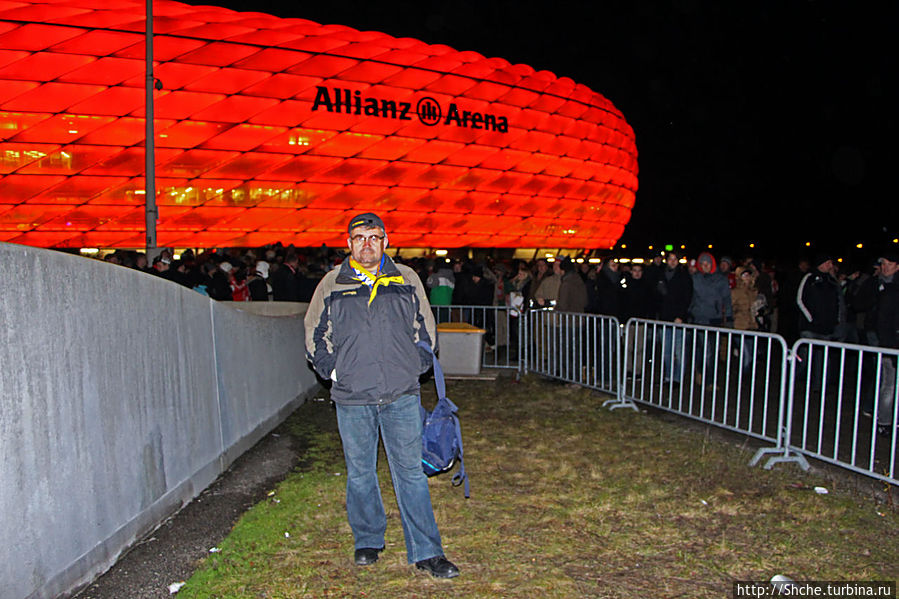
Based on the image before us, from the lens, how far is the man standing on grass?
3705 millimetres

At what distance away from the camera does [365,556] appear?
3.81 m

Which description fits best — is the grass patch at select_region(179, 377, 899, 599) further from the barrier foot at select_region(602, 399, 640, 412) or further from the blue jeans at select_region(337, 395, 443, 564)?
the barrier foot at select_region(602, 399, 640, 412)

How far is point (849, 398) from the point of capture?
9.16 m

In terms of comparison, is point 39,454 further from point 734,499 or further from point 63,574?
point 734,499

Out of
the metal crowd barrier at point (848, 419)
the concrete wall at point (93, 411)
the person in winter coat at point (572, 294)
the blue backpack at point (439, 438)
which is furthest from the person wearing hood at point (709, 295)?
the concrete wall at point (93, 411)

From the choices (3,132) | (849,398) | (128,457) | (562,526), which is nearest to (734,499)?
(562,526)

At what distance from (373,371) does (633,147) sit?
176ft

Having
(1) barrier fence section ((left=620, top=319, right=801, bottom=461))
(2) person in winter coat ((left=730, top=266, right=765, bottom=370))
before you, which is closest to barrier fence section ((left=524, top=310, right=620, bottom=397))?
(1) barrier fence section ((left=620, top=319, right=801, bottom=461))

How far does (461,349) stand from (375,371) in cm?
698

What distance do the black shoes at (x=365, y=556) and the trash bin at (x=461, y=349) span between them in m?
6.72

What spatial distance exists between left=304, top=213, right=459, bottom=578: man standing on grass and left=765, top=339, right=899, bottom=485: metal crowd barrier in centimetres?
356

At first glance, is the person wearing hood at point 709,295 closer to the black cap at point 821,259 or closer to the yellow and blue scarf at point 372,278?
the black cap at point 821,259

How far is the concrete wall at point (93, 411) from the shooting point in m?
3.00

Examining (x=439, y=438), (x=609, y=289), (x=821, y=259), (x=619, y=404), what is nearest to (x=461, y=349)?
(x=609, y=289)
